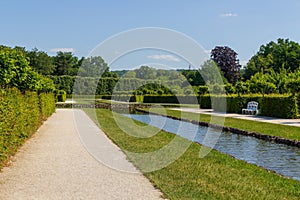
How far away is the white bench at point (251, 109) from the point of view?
2494cm

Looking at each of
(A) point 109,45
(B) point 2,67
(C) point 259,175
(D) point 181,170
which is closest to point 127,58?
(A) point 109,45

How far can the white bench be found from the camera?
24938mm

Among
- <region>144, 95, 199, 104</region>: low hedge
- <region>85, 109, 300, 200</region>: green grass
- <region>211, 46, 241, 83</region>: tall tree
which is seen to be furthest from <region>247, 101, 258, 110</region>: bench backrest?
<region>211, 46, 241, 83</region>: tall tree

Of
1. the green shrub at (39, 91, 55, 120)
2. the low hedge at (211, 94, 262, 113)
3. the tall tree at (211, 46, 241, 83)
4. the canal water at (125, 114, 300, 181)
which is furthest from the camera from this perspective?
the tall tree at (211, 46, 241, 83)

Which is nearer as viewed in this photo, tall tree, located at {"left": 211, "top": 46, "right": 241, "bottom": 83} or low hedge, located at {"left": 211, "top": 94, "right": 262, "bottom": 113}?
low hedge, located at {"left": 211, "top": 94, "right": 262, "bottom": 113}

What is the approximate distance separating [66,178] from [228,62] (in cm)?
6697

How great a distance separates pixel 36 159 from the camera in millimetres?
8258

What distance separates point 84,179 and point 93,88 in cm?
5194

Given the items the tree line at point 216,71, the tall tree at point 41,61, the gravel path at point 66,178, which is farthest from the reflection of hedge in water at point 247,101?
the tall tree at point 41,61

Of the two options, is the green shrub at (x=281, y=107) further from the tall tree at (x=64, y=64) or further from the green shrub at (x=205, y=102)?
the tall tree at (x=64, y=64)

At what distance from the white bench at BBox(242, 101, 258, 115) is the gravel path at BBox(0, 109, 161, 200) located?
55.9 ft

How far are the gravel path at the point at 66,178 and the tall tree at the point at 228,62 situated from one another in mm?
63493

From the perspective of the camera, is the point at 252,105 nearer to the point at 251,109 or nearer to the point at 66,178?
the point at 251,109

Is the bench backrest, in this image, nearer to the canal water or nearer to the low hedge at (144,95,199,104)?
the canal water
